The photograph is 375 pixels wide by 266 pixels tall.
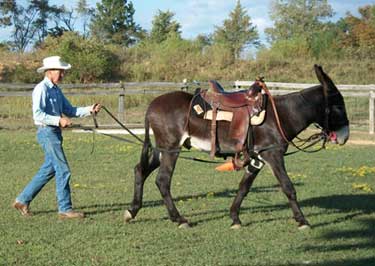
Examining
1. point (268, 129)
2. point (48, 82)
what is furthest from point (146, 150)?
point (268, 129)

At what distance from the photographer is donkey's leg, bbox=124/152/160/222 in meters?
8.75

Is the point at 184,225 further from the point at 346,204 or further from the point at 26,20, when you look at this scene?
the point at 26,20

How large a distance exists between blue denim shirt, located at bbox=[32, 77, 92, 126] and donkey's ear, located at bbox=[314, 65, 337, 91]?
3233 mm

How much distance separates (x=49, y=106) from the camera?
884 cm

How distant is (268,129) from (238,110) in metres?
0.48

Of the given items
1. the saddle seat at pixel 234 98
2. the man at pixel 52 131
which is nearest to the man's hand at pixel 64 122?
the man at pixel 52 131

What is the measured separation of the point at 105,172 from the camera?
13.6m

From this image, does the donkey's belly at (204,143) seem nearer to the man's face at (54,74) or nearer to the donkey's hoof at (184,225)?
the donkey's hoof at (184,225)

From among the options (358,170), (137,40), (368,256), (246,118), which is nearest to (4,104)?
(358,170)

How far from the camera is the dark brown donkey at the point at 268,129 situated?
845cm

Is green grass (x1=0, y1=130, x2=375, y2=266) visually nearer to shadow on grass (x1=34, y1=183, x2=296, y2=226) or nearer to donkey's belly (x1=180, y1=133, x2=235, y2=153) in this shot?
shadow on grass (x1=34, y1=183, x2=296, y2=226)

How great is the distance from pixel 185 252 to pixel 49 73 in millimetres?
3373

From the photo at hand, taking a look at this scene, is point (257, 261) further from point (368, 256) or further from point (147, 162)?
point (147, 162)

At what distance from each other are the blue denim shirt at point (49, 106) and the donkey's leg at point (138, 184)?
1127mm
